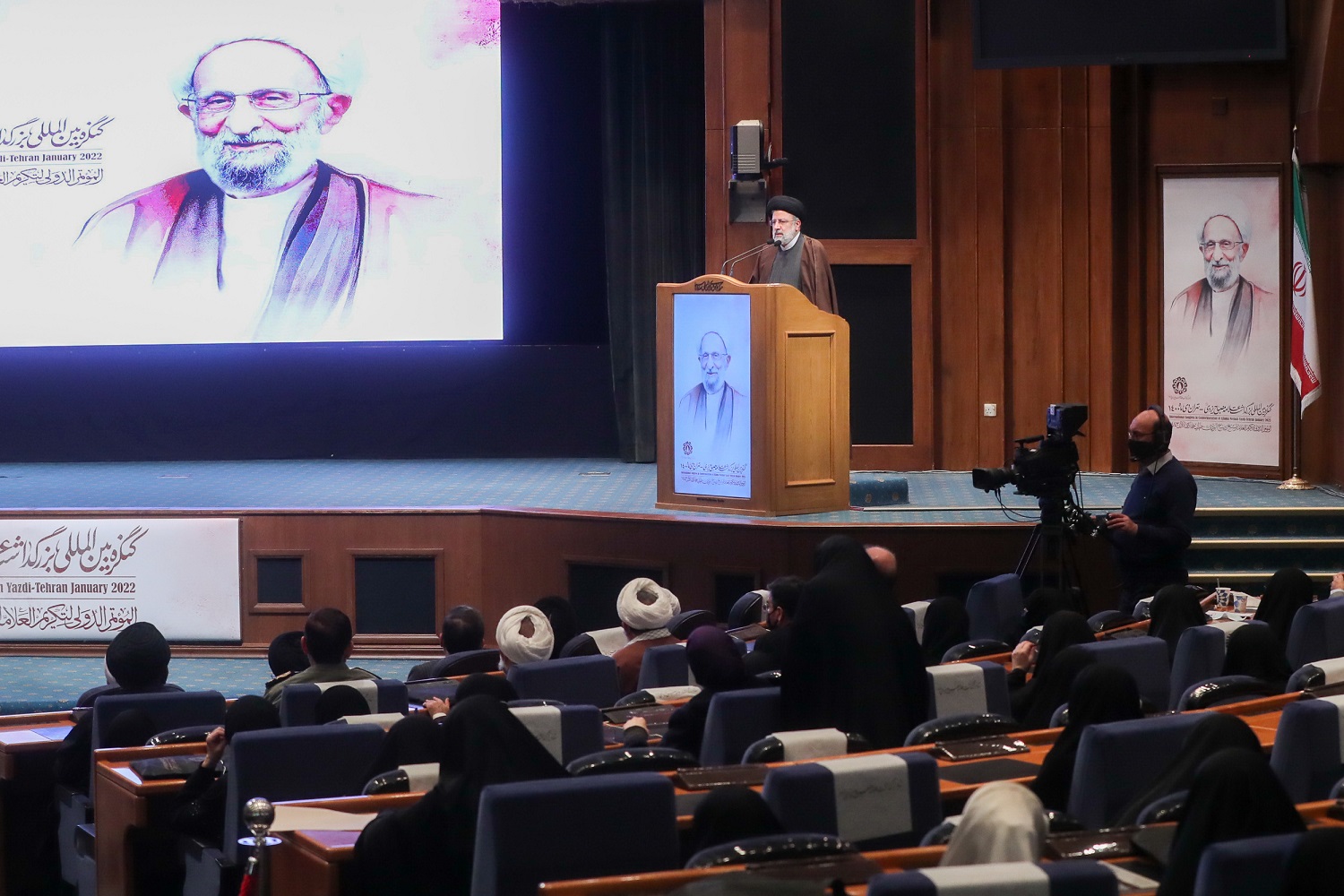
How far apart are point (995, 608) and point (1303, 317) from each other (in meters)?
4.04

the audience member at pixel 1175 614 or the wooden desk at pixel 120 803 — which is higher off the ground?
the audience member at pixel 1175 614

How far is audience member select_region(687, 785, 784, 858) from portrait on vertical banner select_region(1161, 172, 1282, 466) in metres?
7.46

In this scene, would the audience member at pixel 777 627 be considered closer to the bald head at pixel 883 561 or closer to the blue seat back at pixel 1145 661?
the bald head at pixel 883 561

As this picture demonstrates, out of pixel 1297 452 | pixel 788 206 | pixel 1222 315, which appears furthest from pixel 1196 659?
pixel 1222 315

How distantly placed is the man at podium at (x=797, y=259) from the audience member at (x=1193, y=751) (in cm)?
561

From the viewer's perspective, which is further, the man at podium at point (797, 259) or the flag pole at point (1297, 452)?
the flag pole at point (1297, 452)

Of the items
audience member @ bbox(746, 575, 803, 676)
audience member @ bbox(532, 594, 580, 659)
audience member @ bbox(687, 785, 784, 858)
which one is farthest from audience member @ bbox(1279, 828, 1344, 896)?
audience member @ bbox(532, 594, 580, 659)

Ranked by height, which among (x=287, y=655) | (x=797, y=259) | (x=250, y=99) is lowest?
(x=287, y=655)

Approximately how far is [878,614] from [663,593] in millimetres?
1839

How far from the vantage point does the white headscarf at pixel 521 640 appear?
18.4 feet

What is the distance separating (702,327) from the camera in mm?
8141

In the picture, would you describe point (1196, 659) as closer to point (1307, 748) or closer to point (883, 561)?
point (883, 561)

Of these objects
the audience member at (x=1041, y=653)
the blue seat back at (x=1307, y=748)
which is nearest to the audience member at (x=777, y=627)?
the audience member at (x=1041, y=653)

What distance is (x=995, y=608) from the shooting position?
614 centimetres
